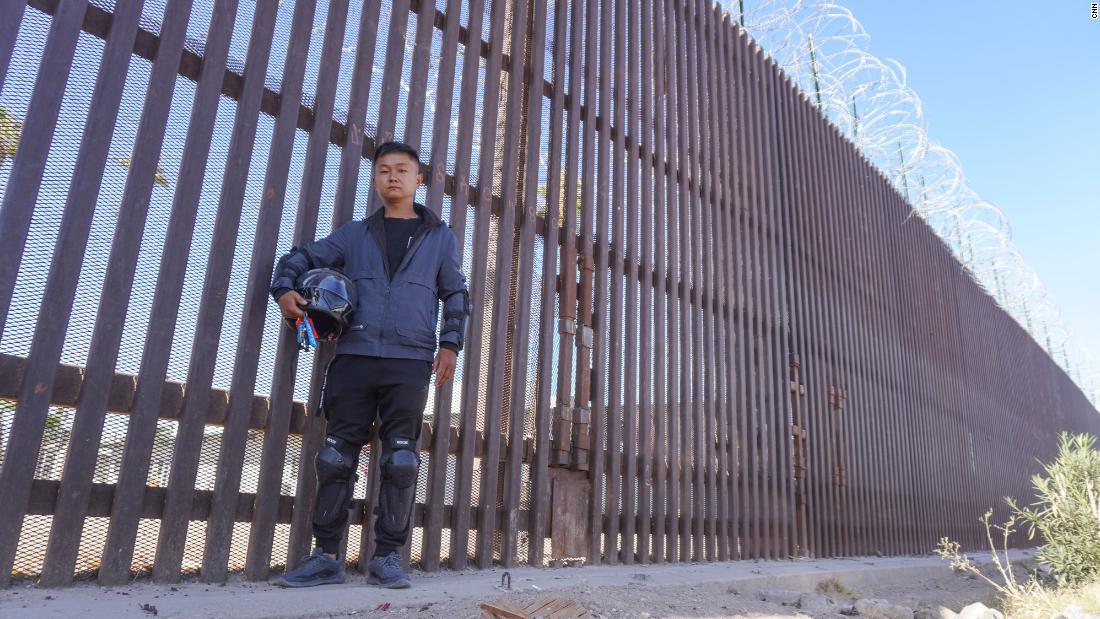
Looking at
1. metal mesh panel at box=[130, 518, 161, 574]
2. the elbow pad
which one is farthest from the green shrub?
metal mesh panel at box=[130, 518, 161, 574]

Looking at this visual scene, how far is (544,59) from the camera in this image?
13.9ft

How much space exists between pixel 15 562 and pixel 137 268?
2.91 feet

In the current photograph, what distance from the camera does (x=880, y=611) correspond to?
151 inches

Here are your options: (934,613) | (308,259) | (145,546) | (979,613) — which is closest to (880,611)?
(979,613)

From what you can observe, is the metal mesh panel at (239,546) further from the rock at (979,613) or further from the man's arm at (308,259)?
the rock at (979,613)

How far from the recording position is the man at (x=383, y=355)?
2.55 m

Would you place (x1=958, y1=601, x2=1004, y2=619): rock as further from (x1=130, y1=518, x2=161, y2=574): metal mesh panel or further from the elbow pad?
(x1=130, y1=518, x2=161, y2=574): metal mesh panel

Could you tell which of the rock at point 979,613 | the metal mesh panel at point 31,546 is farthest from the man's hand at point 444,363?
the rock at point 979,613

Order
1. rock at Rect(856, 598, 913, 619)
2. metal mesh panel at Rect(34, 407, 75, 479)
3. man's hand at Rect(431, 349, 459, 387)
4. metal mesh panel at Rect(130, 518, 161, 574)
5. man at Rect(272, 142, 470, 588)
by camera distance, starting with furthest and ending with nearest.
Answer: rock at Rect(856, 598, 913, 619), man's hand at Rect(431, 349, 459, 387), man at Rect(272, 142, 470, 588), metal mesh panel at Rect(130, 518, 161, 574), metal mesh panel at Rect(34, 407, 75, 479)

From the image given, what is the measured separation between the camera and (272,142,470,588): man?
2555 mm

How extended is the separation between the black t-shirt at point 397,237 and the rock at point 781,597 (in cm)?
250

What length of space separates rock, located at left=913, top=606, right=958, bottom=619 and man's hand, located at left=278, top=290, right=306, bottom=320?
3504 millimetres

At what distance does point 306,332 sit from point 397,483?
587 mm

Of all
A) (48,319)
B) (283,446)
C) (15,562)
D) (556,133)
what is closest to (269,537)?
(283,446)
